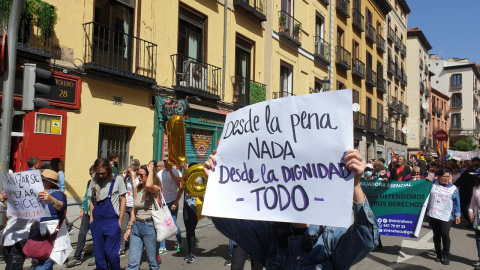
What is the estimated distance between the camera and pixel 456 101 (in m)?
59.9

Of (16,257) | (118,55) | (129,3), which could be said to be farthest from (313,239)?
(129,3)

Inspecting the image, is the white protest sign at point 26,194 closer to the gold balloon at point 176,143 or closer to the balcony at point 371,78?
the gold balloon at point 176,143

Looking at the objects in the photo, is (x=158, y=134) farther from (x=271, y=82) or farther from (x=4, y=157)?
(x=271, y=82)

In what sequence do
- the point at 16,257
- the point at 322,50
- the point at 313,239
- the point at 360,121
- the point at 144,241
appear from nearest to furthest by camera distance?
1. the point at 313,239
2. the point at 16,257
3. the point at 144,241
4. the point at 322,50
5. the point at 360,121

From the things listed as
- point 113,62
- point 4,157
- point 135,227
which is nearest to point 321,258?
point 135,227

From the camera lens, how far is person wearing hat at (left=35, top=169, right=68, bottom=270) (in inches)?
180

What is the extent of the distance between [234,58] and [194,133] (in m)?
3.53

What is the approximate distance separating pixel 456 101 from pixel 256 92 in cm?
5390

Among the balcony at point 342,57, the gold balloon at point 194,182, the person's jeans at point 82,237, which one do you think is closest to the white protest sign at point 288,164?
the gold balloon at point 194,182

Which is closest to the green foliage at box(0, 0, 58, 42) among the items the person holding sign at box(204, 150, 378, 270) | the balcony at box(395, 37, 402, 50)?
the person holding sign at box(204, 150, 378, 270)

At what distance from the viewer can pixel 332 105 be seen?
219 cm

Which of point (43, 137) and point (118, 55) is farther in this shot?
point (118, 55)

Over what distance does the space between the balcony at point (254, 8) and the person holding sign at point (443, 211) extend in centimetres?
1028

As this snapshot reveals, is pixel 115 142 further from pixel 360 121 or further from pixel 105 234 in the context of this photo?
pixel 360 121
